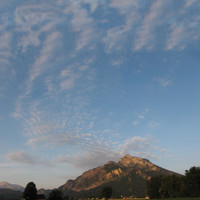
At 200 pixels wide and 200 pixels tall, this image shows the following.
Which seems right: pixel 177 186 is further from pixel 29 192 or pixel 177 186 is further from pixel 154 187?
pixel 29 192

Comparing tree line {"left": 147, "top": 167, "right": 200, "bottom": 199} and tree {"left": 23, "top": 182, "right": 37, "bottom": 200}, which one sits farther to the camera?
tree {"left": 23, "top": 182, "right": 37, "bottom": 200}

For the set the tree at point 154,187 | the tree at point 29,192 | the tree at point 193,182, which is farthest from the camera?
the tree at point 29,192

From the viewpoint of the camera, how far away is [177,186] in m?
104

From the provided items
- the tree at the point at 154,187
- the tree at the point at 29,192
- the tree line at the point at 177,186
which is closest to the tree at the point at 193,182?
the tree line at the point at 177,186

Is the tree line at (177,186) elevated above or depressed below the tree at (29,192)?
above

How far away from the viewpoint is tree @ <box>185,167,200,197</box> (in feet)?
317

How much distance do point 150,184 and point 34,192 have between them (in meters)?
74.2

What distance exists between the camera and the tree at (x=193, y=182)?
96.7 m

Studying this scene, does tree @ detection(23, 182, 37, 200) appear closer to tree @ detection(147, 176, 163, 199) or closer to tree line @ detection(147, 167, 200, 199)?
tree @ detection(147, 176, 163, 199)

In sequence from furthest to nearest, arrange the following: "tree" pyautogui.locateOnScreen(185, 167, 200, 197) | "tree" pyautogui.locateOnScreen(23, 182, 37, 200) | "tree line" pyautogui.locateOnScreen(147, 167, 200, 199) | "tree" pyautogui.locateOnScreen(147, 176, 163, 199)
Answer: "tree" pyautogui.locateOnScreen(23, 182, 37, 200)
"tree" pyautogui.locateOnScreen(147, 176, 163, 199)
"tree line" pyautogui.locateOnScreen(147, 167, 200, 199)
"tree" pyautogui.locateOnScreen(185, 167, 200, 197)

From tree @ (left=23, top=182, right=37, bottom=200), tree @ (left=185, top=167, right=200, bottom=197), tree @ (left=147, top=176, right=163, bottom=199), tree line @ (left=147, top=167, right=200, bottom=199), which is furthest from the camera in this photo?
tree @ (left=23, top=182, right=37, bottom=200)

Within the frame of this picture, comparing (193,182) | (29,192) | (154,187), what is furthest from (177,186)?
(29,192)

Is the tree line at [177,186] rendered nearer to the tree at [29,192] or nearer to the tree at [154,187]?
the tree at [154,187]

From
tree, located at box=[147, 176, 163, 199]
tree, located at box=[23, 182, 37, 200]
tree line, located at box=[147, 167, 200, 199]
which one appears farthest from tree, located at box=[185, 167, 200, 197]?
tree, located at box=[23, 182, 37, 200]
